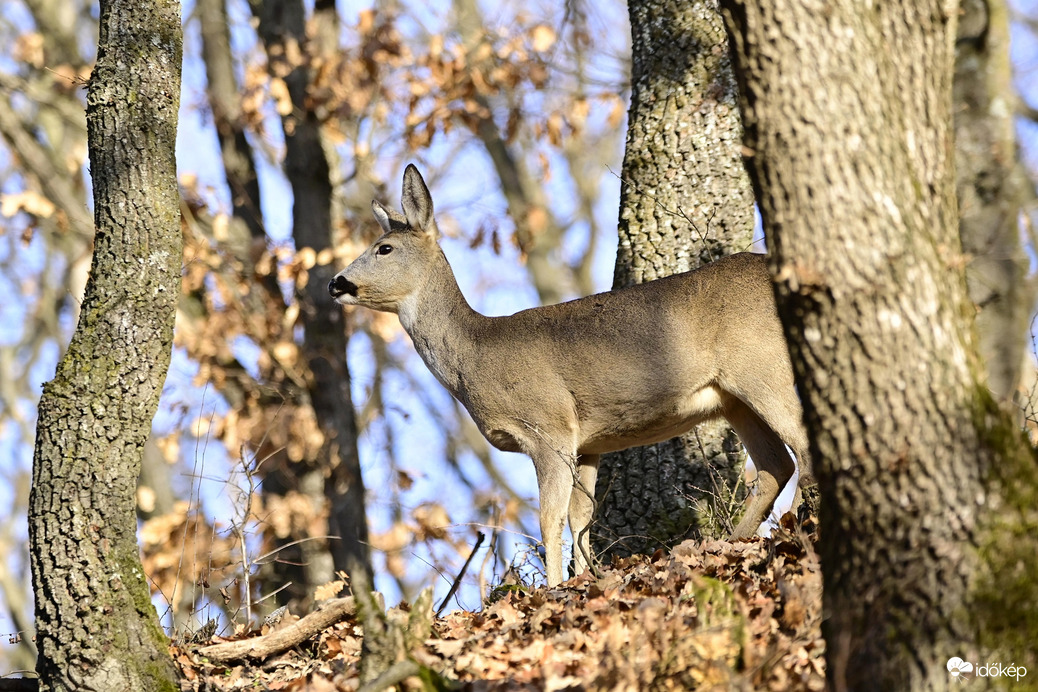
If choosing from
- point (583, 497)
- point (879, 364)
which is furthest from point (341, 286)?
point (879, 364)

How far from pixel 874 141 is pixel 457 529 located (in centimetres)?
1021

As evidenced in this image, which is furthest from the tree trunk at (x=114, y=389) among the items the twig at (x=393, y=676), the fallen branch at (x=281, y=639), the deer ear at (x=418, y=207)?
the deer ear at (x=418, y=207)

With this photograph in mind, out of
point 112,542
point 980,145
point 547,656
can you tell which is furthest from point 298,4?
point 547,656

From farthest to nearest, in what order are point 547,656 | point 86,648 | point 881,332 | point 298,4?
point 298,4 < point 86,648 < point 547,656 < point 881,332

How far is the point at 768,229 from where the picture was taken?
11.7ft

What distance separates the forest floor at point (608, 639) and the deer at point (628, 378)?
0.95 metres

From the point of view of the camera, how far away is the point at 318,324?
481 inches

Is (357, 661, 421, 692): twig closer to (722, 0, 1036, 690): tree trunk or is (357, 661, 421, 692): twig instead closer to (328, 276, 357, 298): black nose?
(722, 0, 1036, 690): tree trunk

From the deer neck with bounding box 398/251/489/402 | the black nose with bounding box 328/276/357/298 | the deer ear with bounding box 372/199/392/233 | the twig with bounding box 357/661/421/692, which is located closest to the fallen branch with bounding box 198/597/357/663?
the twig with bounding box 357/661/421/692

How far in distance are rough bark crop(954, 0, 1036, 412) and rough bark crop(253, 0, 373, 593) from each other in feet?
22.3

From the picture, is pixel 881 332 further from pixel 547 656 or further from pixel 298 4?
pixel 298 4

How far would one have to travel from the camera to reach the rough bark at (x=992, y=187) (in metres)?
7.55

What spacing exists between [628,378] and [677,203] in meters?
1.76

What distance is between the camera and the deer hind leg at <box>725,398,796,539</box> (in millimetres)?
6895
